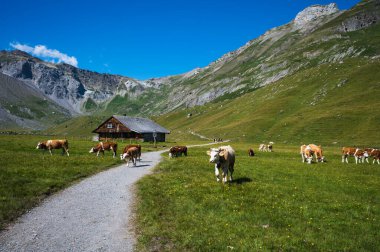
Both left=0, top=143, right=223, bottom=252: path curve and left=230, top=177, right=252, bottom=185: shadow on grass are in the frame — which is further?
left=230, top=177, right=252, bottom=185: shadow on grass

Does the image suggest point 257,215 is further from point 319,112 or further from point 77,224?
point 319,112

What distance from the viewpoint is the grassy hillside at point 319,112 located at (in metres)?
93.1

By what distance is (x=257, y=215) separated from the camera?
15.5 meters

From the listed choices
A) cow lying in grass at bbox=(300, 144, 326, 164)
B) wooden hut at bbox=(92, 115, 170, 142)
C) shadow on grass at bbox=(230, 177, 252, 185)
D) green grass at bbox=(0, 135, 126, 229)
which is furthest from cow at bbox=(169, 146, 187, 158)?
wooden hut at bbox=(92, 115, 170, 142)

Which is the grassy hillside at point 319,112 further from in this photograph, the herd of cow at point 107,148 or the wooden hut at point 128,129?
the herd of cow at point 107,148

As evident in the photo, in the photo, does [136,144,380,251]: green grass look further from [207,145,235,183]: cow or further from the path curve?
[207,145,235,183]: cow

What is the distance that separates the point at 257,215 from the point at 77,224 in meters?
8.84

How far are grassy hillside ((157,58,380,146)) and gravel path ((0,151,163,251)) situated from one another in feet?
247

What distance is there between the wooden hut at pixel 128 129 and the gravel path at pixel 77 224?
3360 inches

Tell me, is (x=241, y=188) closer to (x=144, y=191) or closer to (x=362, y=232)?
(x=144, y=191)

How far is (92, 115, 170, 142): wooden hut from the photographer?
10856cm

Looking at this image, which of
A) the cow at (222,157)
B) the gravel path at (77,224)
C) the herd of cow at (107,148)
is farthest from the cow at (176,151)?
the gravel path at (77,224)

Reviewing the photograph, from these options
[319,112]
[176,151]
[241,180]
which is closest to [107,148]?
[176,151]

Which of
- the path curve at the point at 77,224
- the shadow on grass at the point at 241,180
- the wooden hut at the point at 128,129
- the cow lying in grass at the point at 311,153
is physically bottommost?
the path curve at the point at 77,224
